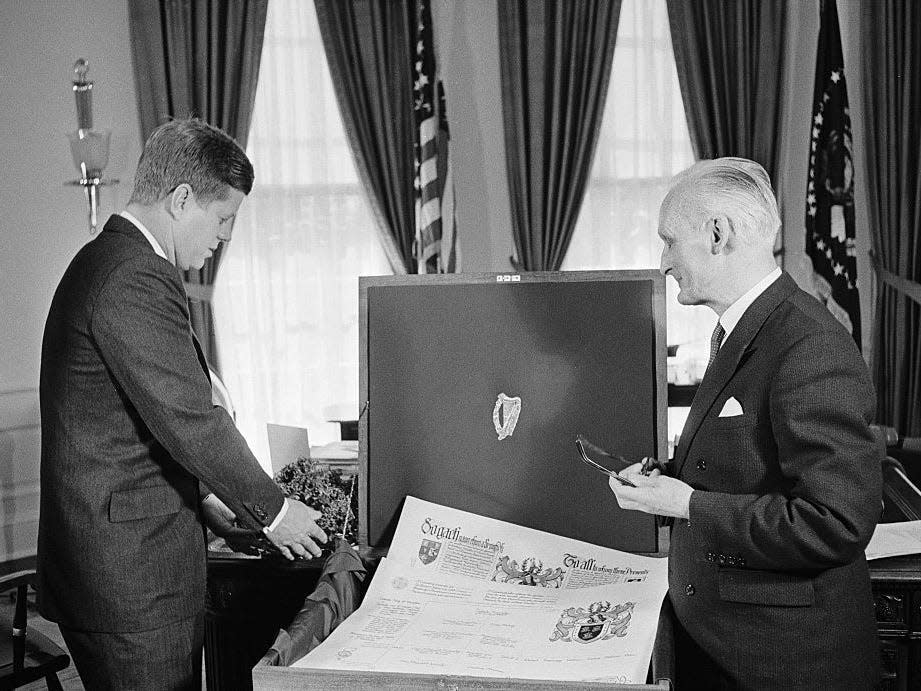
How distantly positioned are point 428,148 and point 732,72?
1725 millimetres

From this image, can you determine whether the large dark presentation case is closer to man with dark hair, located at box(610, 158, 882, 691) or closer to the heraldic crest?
the heraldic crest

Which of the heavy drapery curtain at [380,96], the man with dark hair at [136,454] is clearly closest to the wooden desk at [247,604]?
the man with dark hair at [136,454]

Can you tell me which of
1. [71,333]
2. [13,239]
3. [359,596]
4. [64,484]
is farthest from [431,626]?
[13,239]

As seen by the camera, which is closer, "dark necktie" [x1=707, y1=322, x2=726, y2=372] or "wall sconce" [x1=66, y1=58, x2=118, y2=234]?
"dark necktie" [x1=707, y1=322, x2=726, y2=372]

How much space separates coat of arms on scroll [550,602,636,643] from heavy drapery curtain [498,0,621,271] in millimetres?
3790

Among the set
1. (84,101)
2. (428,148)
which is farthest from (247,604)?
(428,148)

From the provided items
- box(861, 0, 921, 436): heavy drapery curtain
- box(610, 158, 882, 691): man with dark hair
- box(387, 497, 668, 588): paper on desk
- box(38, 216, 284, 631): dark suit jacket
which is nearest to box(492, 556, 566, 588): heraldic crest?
box(387, 497, 668, 588): paper on desk

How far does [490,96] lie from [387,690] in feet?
15.0

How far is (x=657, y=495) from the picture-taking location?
5.29ft

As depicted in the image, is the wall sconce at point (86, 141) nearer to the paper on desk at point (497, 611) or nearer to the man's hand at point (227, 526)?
the man's hand at point (227, 526)

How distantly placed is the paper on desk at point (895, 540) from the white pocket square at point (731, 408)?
56 centimetres

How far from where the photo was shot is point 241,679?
215 centimetres

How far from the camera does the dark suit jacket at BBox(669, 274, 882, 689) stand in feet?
4.79

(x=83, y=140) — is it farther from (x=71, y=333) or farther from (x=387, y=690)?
(x=387, y=690)
